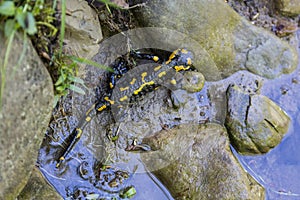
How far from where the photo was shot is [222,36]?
16.5ft

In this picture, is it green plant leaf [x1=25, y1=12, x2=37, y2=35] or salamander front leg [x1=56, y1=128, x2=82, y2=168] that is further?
salamander front leg [x1=56, y1=128, x2=82, y2=168]

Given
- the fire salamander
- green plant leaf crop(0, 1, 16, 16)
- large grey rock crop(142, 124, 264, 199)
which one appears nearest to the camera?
green plant leaf crop(0, 1, 16, 16)

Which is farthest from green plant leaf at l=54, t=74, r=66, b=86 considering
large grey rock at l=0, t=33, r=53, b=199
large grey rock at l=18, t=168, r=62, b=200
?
large grey rock at l=18, t=168, r=62, b=200

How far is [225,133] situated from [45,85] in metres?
2.31

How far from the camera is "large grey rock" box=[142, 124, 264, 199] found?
4.62 m

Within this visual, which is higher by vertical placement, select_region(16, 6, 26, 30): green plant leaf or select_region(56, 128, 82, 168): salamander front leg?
select_region(16, 6, 26, 30): green plant leaf

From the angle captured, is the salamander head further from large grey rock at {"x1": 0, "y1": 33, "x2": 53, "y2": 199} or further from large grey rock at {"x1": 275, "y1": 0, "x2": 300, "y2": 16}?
large grey rock at {"x1": 0, "y1": 33, "x2": 53, "y2": 199}

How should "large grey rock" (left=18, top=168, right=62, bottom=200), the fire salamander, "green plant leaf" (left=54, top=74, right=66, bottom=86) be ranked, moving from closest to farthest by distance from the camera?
"green plant leaf" (left=54, top=74, right=66, bottom=86) < "large grey rock" (left=18, top=168, right=62, bottom=200) < the fire salamander

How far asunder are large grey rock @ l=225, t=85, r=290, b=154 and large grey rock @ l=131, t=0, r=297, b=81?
0.39m

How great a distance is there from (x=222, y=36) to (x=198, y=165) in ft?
5.15

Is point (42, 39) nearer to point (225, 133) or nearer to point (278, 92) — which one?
point (225, 133)

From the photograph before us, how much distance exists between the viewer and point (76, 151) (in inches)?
189

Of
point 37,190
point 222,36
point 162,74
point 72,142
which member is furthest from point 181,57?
point 37,190

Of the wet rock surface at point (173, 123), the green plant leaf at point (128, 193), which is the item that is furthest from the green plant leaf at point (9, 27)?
the green plant leaf at point (128, 193)
